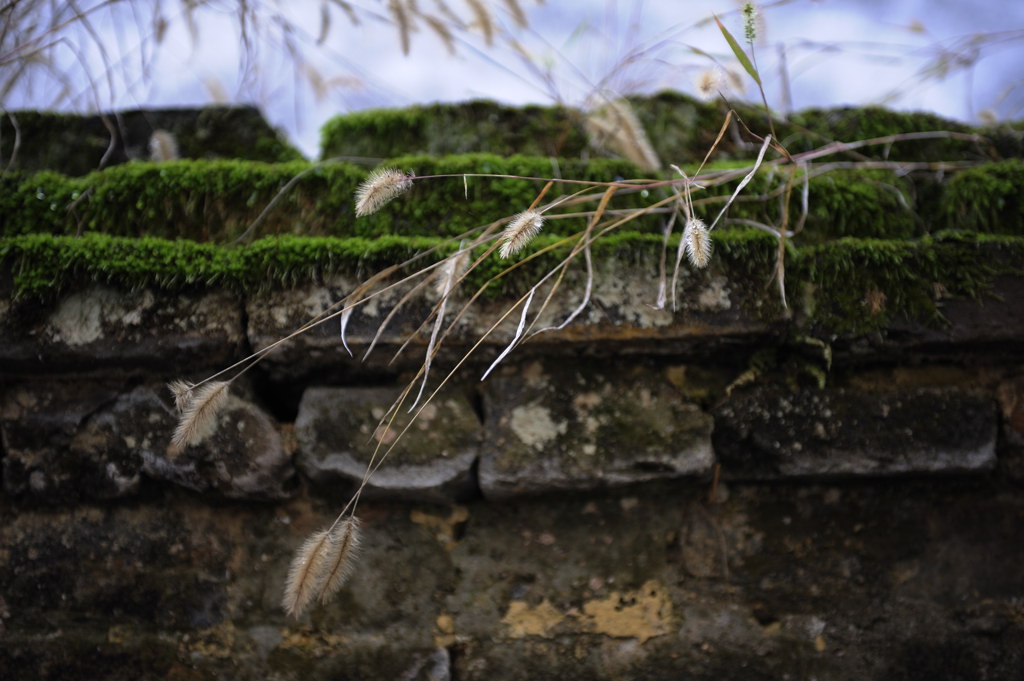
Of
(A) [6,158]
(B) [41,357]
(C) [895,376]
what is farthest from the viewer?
(A) [6,158]

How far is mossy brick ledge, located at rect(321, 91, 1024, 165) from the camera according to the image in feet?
4.82

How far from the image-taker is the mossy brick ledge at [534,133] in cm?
147

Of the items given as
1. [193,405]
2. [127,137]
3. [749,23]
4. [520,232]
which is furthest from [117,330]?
[749,23]

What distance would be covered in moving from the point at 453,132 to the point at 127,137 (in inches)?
28.6

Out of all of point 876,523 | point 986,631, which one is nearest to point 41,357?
point 876,523

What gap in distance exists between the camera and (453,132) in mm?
1493

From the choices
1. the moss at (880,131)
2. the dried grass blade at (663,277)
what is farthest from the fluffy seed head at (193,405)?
the moss at (880,131)

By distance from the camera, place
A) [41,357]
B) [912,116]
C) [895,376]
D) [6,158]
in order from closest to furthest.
→ [41,357]
[895,376]
[6,158]
[912,116]

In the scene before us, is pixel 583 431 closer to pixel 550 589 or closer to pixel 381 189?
pixel 550 589

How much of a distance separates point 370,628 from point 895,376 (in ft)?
3.40

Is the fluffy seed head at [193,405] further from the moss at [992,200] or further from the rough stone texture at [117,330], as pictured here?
the moss at [992,200]

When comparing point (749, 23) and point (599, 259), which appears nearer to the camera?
point (749, 23)

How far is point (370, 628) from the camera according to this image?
44.0 inches

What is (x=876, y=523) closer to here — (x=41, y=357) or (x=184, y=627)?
(x=184, y=627)
